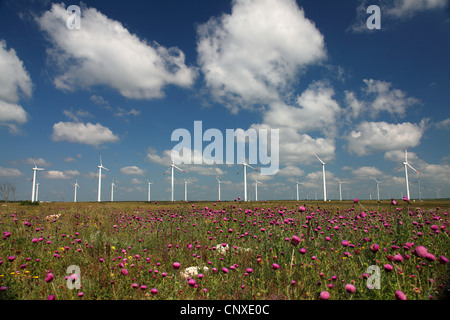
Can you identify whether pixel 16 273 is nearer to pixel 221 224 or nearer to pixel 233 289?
pixel 233 289

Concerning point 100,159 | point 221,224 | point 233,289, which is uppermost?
point 100,159

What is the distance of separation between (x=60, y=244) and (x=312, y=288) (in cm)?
586

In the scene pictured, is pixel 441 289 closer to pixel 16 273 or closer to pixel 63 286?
pixel 63 286

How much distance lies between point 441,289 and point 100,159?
71886mm
